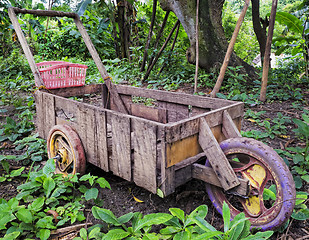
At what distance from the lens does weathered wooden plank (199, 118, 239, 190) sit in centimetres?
179

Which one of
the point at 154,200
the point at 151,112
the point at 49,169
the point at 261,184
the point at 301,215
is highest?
the point at 151,112

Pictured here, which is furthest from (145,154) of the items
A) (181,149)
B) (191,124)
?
(191,124)

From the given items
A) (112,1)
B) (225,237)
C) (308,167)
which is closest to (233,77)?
(308,167)

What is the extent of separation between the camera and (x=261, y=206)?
1.79 meters

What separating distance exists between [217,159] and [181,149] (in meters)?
0.26

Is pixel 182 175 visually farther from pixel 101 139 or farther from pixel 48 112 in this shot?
pixel 48 112

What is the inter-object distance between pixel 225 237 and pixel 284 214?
1.35ft

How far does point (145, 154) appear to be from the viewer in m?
1.93

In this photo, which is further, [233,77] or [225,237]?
[233,77]

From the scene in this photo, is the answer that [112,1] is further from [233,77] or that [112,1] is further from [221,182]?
[221,182]

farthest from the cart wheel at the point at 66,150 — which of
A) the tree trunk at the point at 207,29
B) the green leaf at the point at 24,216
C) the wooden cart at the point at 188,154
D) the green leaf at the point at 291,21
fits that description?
the green leaf at the point at 291,21

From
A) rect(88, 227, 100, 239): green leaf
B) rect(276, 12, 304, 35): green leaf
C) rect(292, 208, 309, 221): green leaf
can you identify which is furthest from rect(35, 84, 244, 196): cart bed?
rect(276, 12, 304, 35): green leaf

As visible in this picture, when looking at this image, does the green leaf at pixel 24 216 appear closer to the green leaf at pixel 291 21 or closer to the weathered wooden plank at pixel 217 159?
the weathered wooden plank at pixel 217 159

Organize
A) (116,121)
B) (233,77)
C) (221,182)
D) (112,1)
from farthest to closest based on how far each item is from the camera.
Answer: (112,1) → (233,77) → (116,121) → (221,182)
